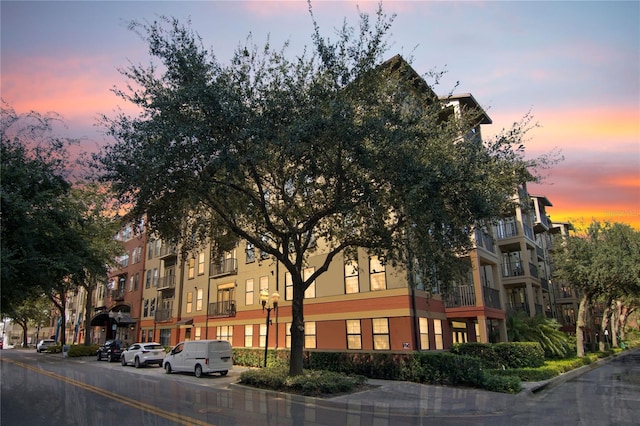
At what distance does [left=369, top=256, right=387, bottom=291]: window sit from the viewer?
71.6ft

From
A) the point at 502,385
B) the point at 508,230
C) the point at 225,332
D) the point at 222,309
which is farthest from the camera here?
the point at 508,230

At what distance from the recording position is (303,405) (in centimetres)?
1291

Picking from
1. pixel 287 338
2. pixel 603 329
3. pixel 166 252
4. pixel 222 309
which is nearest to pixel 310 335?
pixel 287 338

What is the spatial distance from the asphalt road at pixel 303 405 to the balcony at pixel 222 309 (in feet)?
41.1

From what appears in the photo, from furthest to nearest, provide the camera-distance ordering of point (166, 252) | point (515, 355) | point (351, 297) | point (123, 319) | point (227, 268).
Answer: point (123, 319) → point (166, 252) → point (227, 268) → point (351, 297) → point (515, 355)


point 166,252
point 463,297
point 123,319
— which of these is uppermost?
point 166,252

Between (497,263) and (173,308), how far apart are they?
91.5 feet

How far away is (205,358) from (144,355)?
931cm

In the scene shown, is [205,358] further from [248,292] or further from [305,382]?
[248,292]

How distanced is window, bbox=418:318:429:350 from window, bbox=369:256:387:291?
2576mm

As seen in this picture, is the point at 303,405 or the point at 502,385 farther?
the point at 502,385

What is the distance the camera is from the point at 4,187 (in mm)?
11875

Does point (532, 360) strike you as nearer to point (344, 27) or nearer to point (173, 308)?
point (344, 27)

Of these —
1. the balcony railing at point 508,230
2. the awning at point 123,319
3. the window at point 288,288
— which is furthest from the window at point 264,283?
the awning at point 123,319
